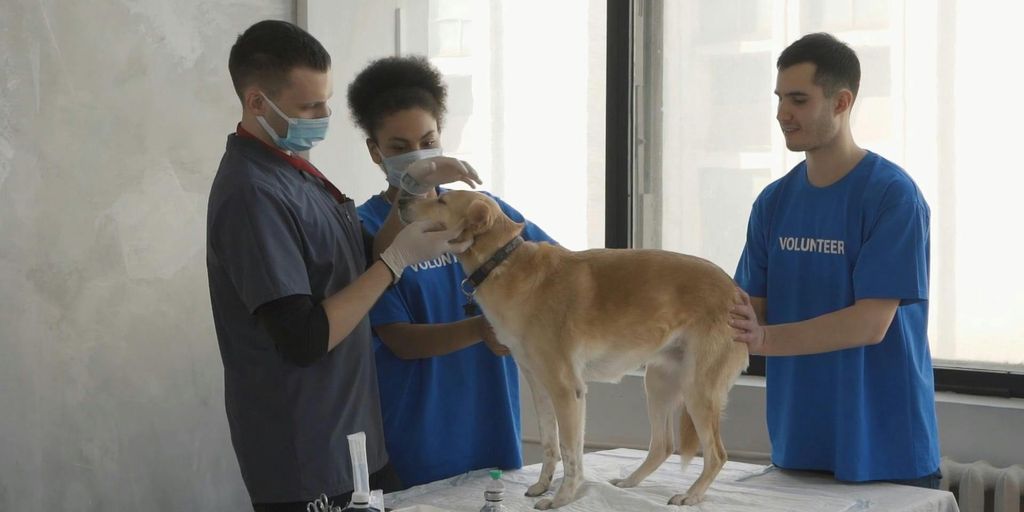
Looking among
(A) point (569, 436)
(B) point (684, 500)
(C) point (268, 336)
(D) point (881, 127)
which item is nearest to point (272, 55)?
(C) point (268, 336)

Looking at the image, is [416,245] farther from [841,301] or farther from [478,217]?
[841,301]

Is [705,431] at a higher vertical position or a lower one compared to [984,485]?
higher

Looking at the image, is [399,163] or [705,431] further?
[399,163]

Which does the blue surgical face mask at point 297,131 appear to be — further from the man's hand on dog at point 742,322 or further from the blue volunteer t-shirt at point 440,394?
the man's hand on dog at point 742,322

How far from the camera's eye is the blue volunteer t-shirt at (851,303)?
233 cm

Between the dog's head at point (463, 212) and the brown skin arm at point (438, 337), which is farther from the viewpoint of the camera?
the brown skin arm at point (438, 337)

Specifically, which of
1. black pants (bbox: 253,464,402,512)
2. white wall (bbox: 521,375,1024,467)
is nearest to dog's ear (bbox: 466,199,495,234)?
black pants (bbox: 253,464,402,512)

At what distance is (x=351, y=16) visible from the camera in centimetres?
455

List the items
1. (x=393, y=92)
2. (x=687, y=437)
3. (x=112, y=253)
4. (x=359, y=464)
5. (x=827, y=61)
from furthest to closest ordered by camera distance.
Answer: (x=112, y=253) < (x=393, y=92) < (x=827, y=61) < (x=687, y=437) < (x=359, y=464)

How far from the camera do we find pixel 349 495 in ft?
7.27

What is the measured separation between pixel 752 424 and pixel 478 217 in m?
1.87

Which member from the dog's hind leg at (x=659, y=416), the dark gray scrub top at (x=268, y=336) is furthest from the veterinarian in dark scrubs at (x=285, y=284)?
the dog's hind leg at (x=659, y=416)

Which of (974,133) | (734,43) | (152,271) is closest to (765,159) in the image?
(734,43)

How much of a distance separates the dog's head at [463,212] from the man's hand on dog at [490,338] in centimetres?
23
